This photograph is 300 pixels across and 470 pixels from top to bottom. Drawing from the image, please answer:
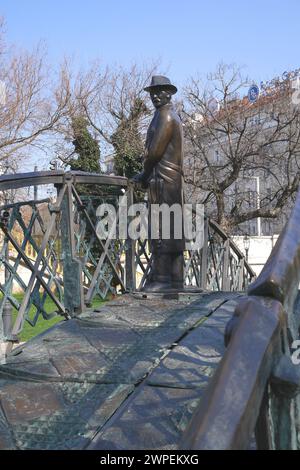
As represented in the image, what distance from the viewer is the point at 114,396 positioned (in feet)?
10.0

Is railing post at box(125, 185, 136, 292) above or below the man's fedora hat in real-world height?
below

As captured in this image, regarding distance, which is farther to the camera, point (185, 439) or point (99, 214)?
point (99, 214)

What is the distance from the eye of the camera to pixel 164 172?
241 inches

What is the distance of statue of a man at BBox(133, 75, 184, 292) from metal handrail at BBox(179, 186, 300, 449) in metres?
4.48

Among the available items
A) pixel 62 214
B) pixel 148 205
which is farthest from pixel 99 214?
pixel 62 214

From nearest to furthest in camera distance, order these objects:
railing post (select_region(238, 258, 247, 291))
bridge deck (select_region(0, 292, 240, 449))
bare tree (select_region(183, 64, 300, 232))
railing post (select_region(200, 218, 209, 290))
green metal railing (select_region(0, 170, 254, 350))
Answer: bridge deck (select_region(0, 292, 240, 449)), green metal railing (select_region(0, 170, 254, 350)), railing post (select_region(200, 218, 209, 290)), railing post (select_region(238, 258, 247, 291)), bare tree (select_region(183, 64, 300, 232))

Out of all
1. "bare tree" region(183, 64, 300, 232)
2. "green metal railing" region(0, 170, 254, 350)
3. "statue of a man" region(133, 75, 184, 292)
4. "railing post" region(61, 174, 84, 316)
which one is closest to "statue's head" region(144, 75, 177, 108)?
"statue of a man" region(133, 75, 184, 292)

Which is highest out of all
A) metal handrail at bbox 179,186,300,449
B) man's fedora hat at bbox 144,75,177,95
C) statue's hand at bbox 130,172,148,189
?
man's fedora hat at bbox 144,75,177,95

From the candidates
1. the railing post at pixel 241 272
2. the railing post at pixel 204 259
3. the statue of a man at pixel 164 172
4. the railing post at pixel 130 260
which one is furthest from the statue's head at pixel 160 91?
the railing post at pixel 241 272

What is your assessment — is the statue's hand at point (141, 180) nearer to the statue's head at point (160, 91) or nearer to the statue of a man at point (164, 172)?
the statue of a man at point (164, 172)

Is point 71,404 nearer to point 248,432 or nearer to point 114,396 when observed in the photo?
point 114,396

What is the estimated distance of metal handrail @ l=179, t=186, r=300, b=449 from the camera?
1.20m

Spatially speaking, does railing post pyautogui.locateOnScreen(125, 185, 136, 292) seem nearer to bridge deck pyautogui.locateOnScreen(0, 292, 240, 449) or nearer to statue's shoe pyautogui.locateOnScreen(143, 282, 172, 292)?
statue's shoe pyautogui.locateOnScreen(143, 282, 172, 292)

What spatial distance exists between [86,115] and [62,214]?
809 inches
